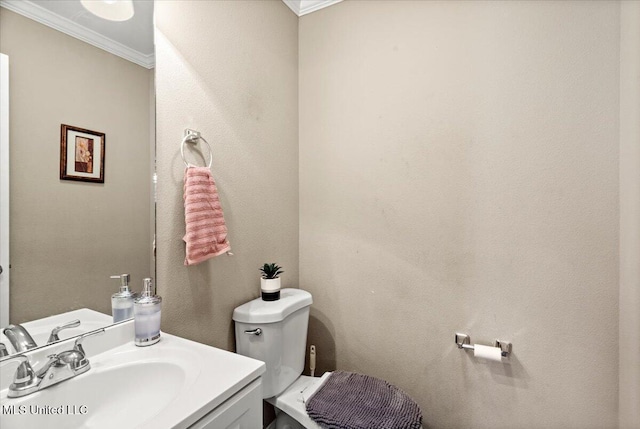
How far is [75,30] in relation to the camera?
875 mm

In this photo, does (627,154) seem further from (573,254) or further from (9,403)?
(9,403)

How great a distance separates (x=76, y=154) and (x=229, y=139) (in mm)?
571

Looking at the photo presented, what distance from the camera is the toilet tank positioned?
4.14 feet

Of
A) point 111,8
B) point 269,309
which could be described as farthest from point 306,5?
point 269,309

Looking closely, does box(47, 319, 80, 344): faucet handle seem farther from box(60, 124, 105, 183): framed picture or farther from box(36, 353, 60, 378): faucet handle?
box(60, 124, 105, 183): framed picture

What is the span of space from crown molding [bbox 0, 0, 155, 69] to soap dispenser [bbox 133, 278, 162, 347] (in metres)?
0.78

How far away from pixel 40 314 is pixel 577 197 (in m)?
1.80

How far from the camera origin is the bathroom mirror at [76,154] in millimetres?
777

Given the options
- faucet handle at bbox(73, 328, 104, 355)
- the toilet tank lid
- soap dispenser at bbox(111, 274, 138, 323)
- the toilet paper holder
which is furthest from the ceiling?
the toilet paper holder

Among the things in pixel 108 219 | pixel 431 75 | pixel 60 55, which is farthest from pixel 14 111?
pixel 431 75

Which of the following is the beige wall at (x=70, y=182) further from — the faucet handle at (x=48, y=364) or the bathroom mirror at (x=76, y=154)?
the faucet handle at (x=48, y=364)

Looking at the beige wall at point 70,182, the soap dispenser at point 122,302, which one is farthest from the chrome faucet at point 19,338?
the soap dispenser at point 122,302

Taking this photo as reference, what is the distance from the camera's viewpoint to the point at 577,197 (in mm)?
1178

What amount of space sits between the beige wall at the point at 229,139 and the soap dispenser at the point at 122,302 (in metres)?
0.10
